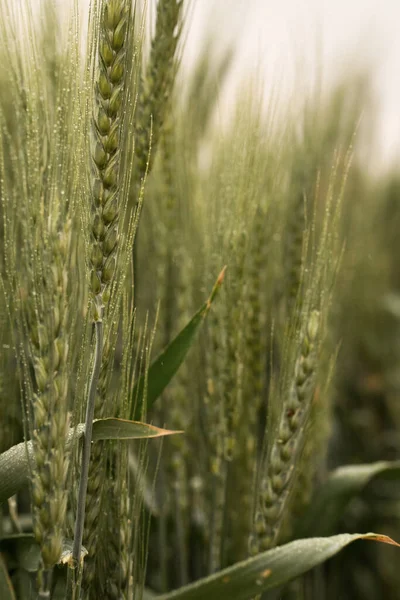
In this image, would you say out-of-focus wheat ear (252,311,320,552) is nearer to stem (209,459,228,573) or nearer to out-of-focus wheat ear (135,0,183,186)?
stem (209,459,228,573)

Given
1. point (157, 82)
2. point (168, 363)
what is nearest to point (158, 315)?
point (168, 363)

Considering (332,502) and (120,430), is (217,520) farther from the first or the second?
(120,430)

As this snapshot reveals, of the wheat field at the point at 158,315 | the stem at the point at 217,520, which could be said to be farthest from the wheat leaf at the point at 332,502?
the stem at the point at 217,520

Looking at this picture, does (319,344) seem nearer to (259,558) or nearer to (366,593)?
(259,558)

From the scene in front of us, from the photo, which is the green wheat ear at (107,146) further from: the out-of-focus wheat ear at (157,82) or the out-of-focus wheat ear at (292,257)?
the out-of-focus wheat ear at (292,257)

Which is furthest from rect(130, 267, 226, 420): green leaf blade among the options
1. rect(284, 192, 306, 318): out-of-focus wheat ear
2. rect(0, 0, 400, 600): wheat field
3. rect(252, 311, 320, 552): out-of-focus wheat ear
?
rect(284, 192, 306, 318): out-of-focus wheat ear

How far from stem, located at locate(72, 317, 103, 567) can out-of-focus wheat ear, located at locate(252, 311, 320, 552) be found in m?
0.24

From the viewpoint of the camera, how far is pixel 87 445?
58cm

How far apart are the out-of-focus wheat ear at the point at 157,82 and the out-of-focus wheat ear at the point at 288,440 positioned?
26 cm

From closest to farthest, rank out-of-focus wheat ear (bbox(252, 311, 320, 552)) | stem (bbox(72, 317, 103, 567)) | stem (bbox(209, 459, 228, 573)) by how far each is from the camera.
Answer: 1. stem (bbox(72, 317, 103, 567))
2. out-of-focus wheat ear (bbox(252, 311, 320, 552))
3. stem (bbox(209, 459, 228, 573))

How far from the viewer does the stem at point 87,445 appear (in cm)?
58

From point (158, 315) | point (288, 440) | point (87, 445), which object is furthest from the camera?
point (158, 315)

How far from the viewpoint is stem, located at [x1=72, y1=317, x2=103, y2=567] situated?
0.58m

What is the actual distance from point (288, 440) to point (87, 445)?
0.25m
